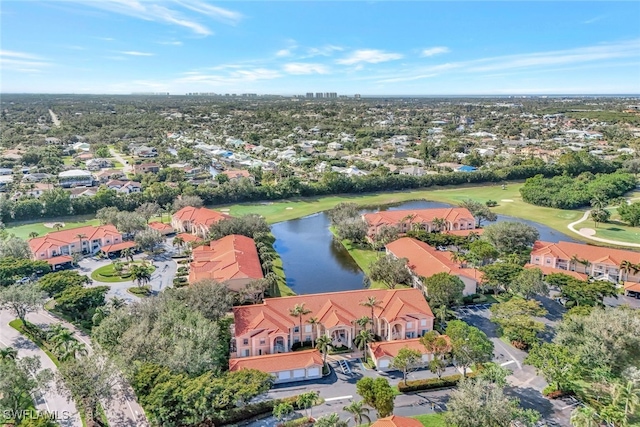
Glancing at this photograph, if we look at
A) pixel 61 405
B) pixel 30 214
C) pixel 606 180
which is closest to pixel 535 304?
pixel 61 405

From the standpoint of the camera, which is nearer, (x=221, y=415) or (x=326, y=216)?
(x=221, y=415)

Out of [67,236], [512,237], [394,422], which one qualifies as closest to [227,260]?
[67,236]

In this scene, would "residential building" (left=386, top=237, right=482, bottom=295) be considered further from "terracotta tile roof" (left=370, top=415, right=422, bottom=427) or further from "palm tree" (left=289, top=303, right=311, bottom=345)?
"terracotta tile roof" (left=370, top=415, right=422, bottom=427)

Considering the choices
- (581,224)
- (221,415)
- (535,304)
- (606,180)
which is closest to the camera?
(221,415)

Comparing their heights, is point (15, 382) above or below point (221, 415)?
above

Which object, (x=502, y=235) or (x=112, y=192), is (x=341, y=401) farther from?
(x=112, y=192)

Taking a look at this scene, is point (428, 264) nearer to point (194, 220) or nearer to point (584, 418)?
point (584, 418)

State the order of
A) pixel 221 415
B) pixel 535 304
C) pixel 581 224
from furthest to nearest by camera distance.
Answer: pixel 581 224 < pixel 535 304 < pixel 221 415
